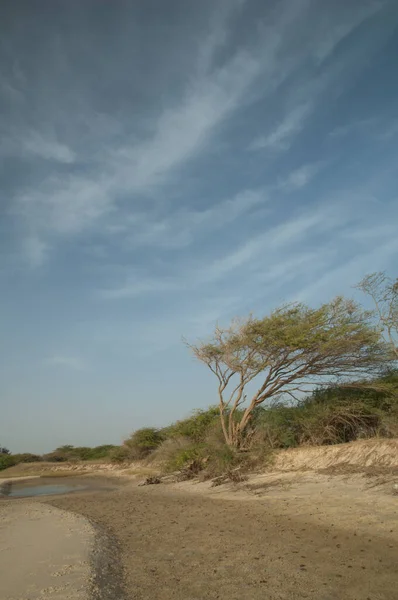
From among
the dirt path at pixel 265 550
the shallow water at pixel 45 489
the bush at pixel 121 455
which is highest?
the bush at pixel 121 455

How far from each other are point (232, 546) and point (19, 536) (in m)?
4.19

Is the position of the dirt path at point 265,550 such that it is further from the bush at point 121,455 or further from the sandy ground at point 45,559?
the bush at point 121,455

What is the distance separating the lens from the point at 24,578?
493 cm

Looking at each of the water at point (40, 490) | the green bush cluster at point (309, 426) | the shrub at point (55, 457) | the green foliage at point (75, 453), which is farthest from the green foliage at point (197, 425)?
the shrub at point (55, 457)

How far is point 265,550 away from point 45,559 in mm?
3313

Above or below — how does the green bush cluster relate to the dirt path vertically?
above

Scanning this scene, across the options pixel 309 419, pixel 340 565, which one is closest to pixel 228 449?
pixel 309 419

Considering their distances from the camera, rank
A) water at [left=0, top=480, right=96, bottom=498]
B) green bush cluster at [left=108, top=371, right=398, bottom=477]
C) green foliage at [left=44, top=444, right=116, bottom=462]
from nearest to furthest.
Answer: green bush cluster at [left=108, top=371, right=398, bottom=477], water at [left=0, top=480, right=96, bottom=498], green foliage at [left=44, top=444, right=116, bottom=462]

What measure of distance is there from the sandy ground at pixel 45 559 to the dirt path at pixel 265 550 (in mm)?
650

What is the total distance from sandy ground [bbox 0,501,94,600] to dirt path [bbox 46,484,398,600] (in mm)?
650

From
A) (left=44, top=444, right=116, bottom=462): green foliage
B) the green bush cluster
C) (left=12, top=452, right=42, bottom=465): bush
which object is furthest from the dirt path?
(left=12, top=452, right=42, bottom=465): bush

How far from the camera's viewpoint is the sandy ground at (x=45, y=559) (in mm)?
4449

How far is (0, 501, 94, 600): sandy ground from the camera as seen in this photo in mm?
4449

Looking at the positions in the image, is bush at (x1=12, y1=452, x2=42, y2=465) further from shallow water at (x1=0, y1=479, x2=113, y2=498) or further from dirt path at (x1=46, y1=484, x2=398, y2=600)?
dirt path at (x1=46, y1=484, x2=398, y2=600)
